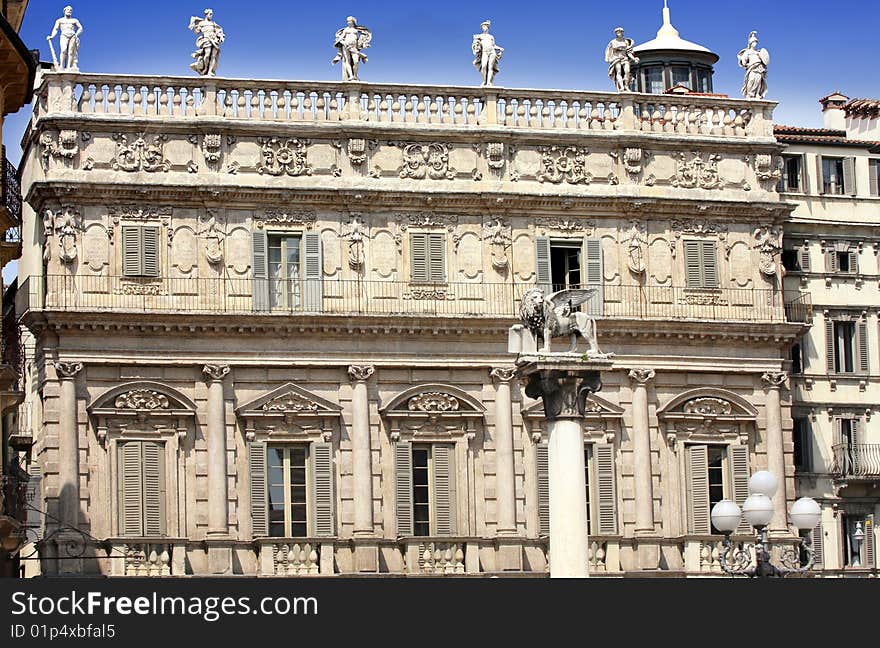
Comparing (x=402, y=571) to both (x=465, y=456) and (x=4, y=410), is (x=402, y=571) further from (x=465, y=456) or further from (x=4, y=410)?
(x=4, y=410)

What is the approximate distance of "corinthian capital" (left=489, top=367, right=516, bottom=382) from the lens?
A: 6397 centimetres

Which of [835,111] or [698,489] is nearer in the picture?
[698,489]

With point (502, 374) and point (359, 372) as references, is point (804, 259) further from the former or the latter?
point (359, 372)

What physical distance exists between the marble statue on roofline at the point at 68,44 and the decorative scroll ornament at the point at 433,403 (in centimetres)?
1234

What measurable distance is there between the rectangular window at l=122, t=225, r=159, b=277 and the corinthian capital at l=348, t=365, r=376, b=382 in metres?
5.60

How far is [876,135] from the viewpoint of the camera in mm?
73812

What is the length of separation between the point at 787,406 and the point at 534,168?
953cm

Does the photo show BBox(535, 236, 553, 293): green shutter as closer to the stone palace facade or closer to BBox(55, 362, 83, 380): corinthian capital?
the stone palace facade

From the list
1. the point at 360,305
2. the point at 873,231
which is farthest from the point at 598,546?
the point at 873,231

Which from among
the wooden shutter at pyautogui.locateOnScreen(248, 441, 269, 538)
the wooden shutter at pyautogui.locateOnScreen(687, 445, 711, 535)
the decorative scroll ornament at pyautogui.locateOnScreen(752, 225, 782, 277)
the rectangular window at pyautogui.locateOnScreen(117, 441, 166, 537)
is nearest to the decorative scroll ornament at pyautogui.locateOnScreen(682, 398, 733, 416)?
the wooden shutter at pyautogui.locateOnScreen(687, 445, 711, 535)

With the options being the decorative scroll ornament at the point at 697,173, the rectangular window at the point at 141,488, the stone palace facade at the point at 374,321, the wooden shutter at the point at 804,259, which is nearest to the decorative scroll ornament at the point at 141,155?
the stone palace facade at the point at 374,321

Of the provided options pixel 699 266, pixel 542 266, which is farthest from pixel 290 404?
pixel 699 266

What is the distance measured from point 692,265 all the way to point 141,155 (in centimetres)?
1518

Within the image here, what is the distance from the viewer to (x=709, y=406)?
2586 inches
